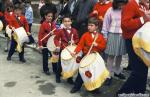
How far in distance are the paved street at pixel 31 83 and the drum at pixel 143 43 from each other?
1.56 meters

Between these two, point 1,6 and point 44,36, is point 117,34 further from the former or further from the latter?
point 1,6

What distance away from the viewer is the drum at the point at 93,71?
6.61 m

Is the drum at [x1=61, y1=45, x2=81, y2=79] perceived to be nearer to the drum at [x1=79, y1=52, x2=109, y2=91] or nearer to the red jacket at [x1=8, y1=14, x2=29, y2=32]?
the drum at [x1=79, y1=52, x2=109, y2=91]

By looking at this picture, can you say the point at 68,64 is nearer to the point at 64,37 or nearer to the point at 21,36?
the point at 64,37

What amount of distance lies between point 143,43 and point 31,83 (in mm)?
3031

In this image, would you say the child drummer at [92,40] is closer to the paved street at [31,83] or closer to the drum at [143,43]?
the paved street at [31,83]

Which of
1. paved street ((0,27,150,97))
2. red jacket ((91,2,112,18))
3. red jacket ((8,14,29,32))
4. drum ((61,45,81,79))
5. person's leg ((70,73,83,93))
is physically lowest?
paved street ((0,27,150,97))

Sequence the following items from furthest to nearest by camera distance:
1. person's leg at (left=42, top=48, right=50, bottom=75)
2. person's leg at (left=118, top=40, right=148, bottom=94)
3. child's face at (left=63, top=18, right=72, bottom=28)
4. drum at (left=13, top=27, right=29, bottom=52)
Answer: drum at (left=13, top=27, right=29, bottom=52) < person's leg at (left=42, top=48, right=50, bottom=75) < child's face at (left=63, top=18, right=72, bottom=28) < person's leg at (left=118, top=40, right=148, bottom=94)

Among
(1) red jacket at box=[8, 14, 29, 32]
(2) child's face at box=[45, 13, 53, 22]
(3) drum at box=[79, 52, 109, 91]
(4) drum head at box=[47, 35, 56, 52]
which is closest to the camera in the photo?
(3) drum at box=[79, 52, 109, 91]

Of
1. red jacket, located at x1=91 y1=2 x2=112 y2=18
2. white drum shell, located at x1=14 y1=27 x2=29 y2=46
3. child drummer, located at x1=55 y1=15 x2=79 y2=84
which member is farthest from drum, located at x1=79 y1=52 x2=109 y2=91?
white drum shell, located at x1=14 y1=27 x2=29 y2=46

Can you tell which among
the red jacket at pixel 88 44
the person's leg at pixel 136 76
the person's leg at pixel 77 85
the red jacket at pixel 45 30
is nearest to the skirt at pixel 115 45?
the red jacket at pixel 88 44

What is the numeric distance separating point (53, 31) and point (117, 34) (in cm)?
157

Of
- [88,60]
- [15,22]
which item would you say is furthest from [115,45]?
[15,22]

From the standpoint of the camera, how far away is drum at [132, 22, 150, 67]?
561 cm
